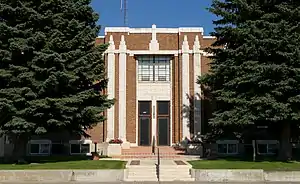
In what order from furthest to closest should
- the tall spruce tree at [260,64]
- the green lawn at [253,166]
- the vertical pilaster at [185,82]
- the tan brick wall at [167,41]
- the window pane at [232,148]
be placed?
the tan brick wall at [167,41] < the vertical pilaster at [185,82] < the window pane at [232,148] < the tall spruce tree at [260,64] < the green lawn at [253,166]

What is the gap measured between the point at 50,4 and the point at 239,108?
37.1ft

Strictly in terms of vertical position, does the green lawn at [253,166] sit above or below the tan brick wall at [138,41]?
below

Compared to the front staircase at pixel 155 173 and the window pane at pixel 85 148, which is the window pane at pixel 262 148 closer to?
the front staircase at pixel 155 173

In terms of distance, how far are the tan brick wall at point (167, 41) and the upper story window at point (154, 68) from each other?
2.83 ft

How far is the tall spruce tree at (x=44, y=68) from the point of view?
72.7 feet

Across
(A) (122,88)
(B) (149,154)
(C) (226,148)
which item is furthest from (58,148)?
(C) (226,148)

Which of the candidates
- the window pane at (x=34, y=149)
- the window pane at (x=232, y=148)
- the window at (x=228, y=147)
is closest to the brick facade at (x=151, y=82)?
the window at (x=228, y=147)

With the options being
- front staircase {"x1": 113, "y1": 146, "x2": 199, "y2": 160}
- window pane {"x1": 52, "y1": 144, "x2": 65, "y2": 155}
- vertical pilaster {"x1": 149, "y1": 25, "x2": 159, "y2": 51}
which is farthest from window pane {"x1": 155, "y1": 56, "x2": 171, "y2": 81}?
window pane {"x1": 52, "y1": 144, "x2": 65, "y2": 155}

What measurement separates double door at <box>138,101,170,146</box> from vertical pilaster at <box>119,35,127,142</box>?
1.55 metres

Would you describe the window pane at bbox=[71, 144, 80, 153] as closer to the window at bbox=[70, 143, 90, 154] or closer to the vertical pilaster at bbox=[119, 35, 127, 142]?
the window at bbox=[70, 143, 90, 154]

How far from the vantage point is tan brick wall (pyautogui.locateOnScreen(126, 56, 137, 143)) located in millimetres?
34875

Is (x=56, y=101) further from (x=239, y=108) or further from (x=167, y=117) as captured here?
(x=167, y=117)

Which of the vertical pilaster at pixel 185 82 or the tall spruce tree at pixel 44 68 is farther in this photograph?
the vertical pilaster at pixel 185 82

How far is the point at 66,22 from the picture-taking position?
76.9ft
